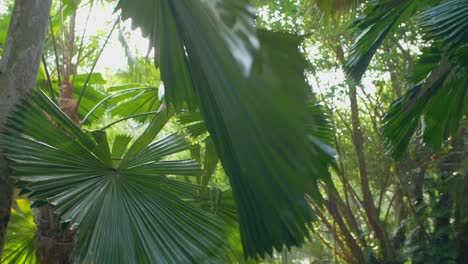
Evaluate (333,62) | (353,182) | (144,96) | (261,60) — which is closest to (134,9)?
(261,60)

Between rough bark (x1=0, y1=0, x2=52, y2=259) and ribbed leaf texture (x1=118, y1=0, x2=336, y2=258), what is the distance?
1.21m

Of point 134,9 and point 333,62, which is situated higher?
point 333,62

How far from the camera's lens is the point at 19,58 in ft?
8.14

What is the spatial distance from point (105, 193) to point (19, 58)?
2.18 ft

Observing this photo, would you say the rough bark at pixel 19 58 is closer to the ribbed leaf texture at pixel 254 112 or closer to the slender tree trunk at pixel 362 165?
the ribbed leaf texture at pixel 254 112

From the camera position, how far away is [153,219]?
2514 mm

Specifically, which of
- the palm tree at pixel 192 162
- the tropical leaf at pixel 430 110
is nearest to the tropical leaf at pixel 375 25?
the tropical leaf at pixel 430 110

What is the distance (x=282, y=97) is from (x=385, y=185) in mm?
7757


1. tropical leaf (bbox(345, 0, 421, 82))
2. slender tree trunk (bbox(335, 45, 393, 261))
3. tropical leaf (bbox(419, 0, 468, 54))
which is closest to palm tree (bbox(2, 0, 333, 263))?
tropical leaf (bbox(345, 0, 421, 82))

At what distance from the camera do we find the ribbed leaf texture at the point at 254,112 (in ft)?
3.75

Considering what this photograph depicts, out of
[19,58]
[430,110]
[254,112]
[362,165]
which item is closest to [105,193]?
[19,58]

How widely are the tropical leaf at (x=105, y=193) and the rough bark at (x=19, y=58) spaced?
0.06 metres

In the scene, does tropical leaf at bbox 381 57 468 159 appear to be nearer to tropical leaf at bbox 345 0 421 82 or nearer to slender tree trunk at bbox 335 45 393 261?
tropical leaf at bbox 345 0 421 82

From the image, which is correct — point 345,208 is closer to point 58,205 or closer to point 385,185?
point 385,185
